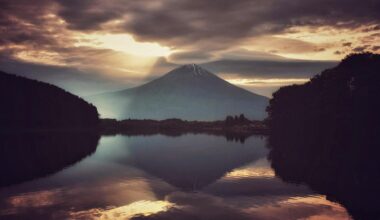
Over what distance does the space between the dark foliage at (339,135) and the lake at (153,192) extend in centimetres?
315

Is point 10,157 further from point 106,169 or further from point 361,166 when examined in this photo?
point 361,166

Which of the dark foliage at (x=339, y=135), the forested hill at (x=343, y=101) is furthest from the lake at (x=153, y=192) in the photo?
the forested hill at (x=343, y=101)

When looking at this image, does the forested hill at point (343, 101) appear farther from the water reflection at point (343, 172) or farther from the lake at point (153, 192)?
the lake at point (153, 192)

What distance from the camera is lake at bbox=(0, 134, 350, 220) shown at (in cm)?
3194

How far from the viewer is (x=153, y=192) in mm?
41125

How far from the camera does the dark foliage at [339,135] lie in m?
44.0

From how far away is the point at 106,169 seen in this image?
59.6 meters

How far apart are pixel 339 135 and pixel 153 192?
70.5 m

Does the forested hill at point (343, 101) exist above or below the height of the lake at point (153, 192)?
above

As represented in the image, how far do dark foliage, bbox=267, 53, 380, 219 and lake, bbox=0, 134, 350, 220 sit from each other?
3152mm

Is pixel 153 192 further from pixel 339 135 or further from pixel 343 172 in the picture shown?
pixel 339 135

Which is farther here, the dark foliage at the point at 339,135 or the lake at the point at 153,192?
the dark foliage at the point at 339,135

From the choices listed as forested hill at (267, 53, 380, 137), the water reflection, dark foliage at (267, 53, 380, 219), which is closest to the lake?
the water reflection

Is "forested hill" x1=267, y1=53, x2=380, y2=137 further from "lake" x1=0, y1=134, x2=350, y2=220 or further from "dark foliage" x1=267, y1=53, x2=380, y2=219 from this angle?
"lake" x1=0, y1=134, x2=350, y2=220
